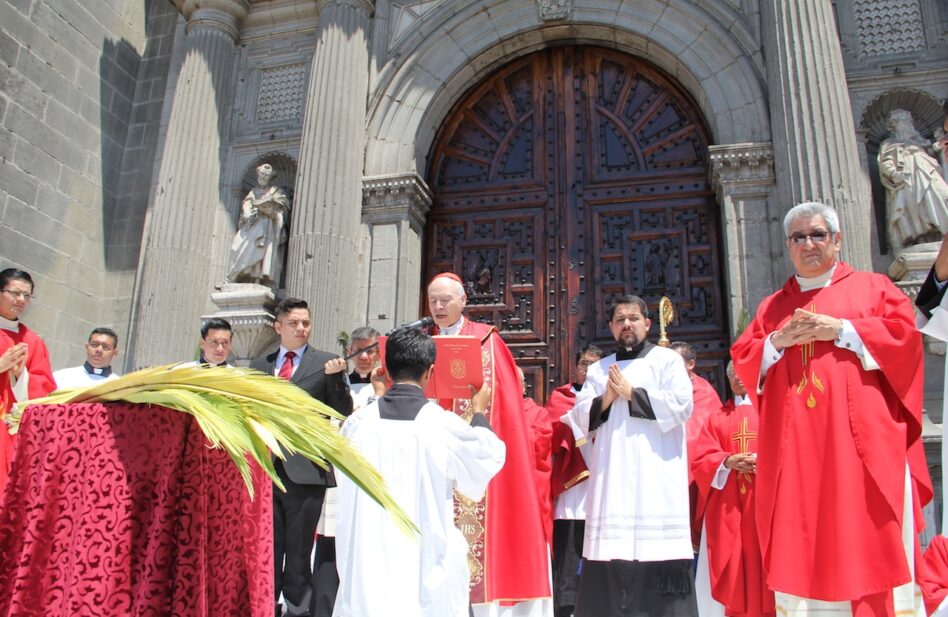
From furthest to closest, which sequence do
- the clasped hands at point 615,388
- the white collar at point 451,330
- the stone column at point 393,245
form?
the stone column at point 393,245 < the white collar at point 451,330 < the clasped hands at point 615,388

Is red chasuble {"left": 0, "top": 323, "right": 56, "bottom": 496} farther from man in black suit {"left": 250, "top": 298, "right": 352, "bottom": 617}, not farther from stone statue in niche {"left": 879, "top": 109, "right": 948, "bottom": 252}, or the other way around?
stone statue in niche {"left": 879, "top": 109, "right": 948, "bottom": 252}

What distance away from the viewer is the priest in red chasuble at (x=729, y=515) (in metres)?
4.41

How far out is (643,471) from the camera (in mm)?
4605

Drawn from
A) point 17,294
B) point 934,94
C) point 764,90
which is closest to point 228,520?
point 17,294

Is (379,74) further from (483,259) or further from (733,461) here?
(733,461)

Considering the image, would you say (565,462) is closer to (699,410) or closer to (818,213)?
(699,410)

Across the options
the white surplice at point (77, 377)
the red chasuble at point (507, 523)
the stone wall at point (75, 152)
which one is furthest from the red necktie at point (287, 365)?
the stone wall at point (75, 152)

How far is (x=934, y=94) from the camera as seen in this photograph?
8039 mm

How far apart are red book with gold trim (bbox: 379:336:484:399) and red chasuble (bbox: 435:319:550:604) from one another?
55 cm

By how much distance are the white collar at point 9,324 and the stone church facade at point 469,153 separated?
9.84 ft

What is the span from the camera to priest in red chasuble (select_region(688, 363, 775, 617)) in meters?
4.41

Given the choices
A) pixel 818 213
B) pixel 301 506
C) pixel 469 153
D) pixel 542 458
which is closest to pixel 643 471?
pixel 542 458

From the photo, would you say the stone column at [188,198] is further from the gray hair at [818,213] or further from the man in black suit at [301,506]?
the gray hair at [818,213]

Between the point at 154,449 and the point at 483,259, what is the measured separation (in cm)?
688
